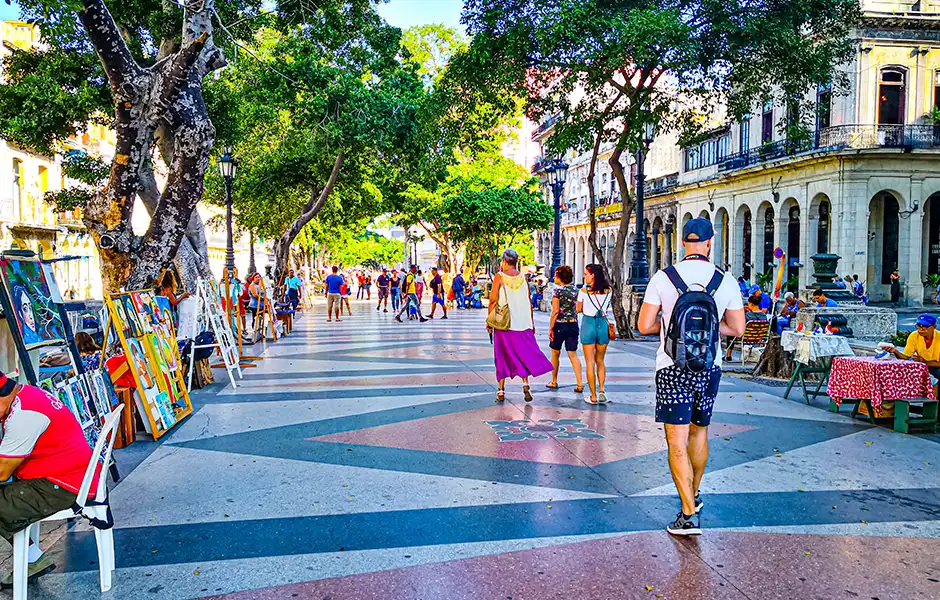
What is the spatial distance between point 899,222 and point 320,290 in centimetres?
3647

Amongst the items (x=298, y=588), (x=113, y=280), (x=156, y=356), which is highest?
(x=113, y=280)

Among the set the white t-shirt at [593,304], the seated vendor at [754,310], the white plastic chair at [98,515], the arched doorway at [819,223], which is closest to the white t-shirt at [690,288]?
the white plastic chair at [98,515]

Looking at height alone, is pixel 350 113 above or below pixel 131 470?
above

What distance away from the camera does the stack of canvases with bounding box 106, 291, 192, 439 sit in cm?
714

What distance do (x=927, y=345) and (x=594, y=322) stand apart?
337 cm

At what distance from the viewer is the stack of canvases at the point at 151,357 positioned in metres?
7.14

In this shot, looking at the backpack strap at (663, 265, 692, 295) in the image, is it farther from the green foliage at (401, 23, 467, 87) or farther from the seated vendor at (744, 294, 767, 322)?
the green foliage at (401, 23, 467, 87)

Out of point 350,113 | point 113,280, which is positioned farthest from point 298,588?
point 350,113

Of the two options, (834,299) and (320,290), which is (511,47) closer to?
(834,299)

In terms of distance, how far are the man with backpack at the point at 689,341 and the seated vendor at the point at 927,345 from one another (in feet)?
13.4

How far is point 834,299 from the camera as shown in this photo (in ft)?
40.7

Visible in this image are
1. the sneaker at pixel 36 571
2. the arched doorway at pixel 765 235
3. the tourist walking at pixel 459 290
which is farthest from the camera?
the arched doorway at pixel 765 235

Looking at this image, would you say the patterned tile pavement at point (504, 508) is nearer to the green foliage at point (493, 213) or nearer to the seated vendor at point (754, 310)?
the seated vendor at point (754, 310)

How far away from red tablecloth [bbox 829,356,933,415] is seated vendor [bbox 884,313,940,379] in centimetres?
10
